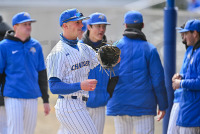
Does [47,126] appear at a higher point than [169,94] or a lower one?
lower

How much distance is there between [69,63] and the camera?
3.63 m

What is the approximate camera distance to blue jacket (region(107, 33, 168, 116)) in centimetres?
464

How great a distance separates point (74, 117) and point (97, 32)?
4.65 feet

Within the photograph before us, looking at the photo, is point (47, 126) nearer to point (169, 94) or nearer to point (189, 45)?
point (169, 94)

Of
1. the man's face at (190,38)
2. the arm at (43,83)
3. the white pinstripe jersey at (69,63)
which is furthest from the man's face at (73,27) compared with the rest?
the arm at (43,83)

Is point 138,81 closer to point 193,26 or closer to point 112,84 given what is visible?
point 112,84

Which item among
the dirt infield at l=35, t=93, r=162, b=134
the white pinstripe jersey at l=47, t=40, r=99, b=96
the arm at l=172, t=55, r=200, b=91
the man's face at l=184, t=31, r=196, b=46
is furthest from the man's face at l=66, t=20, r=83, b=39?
the dirt infield at l=35, t=93, r=162, b=134

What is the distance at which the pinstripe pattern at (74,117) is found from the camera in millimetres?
3672

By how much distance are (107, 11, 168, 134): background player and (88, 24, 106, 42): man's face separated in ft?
0.86

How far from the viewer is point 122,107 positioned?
4.70 metres

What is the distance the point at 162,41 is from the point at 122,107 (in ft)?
4.37

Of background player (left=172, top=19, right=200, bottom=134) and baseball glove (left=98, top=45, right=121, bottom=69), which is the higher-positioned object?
baseball glove (left=98, top=45, right=121, bottom=69)

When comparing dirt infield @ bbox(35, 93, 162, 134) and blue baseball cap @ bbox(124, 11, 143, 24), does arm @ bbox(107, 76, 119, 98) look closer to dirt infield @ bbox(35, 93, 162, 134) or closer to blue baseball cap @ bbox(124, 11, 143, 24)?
blue baseball cap @ bbox(124, 11, 143, 24)

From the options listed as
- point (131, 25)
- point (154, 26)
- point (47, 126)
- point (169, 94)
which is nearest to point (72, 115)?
point (131, 25)
